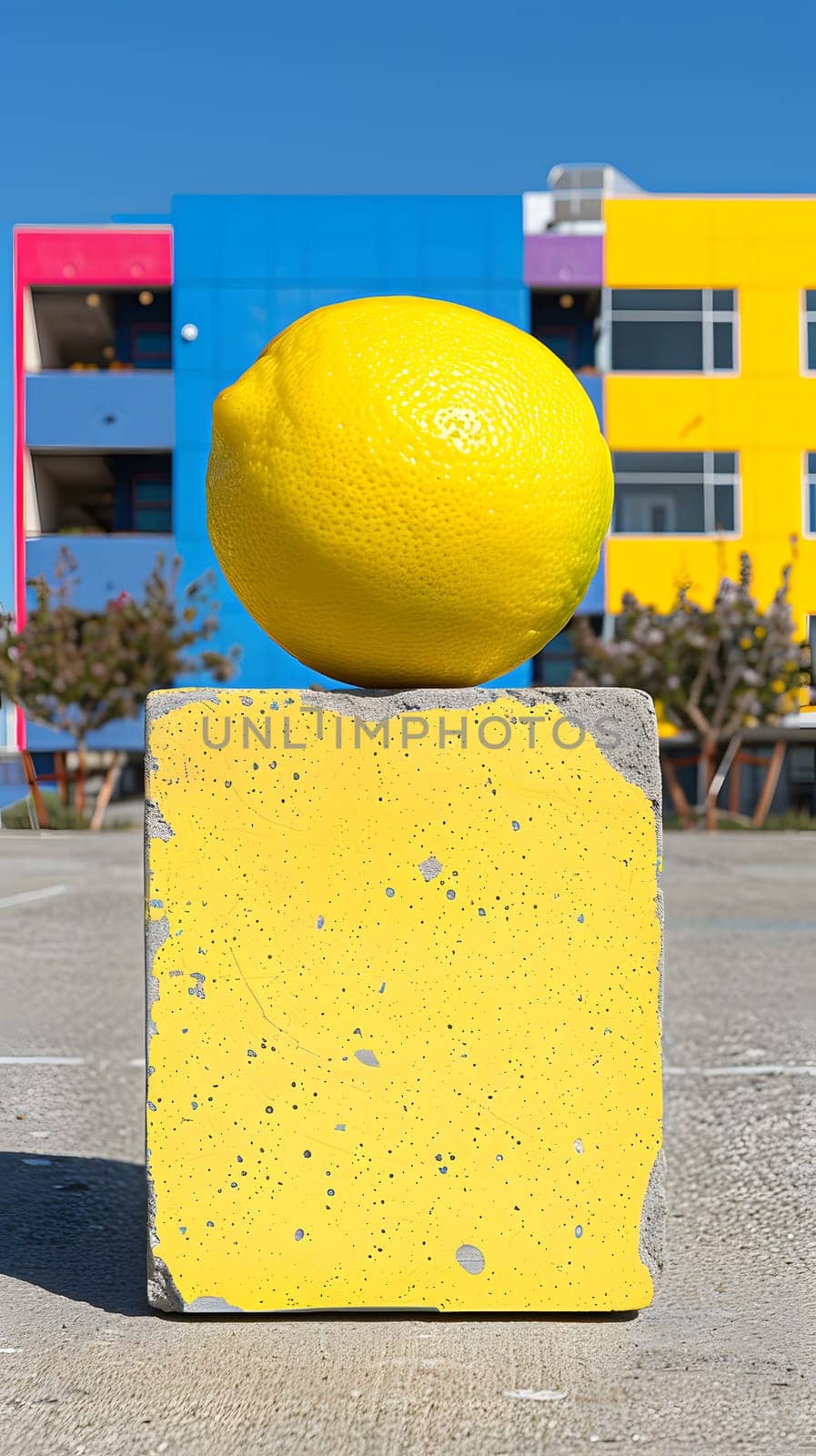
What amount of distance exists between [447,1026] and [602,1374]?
73 centimetres

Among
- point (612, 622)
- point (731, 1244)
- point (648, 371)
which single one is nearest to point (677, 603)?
point (612, 622)

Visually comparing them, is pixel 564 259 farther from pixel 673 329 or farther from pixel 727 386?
pixel 727 386

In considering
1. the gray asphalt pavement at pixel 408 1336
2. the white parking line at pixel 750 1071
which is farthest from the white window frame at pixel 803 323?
the white parking line at pixel 750 1071

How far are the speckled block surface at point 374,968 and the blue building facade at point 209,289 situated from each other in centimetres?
2394

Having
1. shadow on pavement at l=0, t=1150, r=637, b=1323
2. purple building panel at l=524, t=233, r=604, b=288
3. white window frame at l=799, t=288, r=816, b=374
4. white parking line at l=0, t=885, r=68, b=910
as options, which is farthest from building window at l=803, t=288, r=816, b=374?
shadow on pavement at l=0, t=1150, r=637, b=1323

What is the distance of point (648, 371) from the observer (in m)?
27.8

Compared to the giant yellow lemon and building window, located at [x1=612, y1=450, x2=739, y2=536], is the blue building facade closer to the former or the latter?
building window, located at [x1=612, y1=450, x2=739, y2=536]

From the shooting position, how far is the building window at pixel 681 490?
2772 cm

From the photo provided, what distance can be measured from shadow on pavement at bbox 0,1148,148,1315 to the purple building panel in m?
25.8

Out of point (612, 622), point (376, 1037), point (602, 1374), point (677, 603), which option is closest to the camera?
point (602, 1374)

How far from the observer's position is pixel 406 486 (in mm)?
2688

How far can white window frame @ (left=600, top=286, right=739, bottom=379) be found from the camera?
27.6 meters

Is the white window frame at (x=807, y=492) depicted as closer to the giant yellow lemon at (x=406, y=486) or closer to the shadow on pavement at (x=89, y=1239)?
the shadow on pavement at (x=89, y=1239)

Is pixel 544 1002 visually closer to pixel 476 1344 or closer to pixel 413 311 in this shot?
pixel 476 1344
